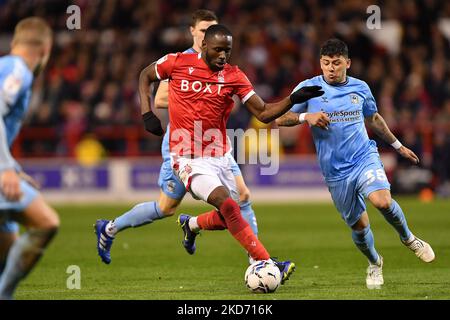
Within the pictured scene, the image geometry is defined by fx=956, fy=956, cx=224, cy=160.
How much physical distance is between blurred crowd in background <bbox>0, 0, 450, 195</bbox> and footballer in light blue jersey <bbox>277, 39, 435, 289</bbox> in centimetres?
1241

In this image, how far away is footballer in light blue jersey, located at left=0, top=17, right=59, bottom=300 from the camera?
6316 millimetres

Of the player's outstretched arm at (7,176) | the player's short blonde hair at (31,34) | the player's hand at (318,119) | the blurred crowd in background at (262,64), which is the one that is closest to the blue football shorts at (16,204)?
the player's outstretched arm at (7,176)

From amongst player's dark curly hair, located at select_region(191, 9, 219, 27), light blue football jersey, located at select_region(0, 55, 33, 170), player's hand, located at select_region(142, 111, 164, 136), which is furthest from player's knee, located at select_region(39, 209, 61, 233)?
player's dark curly hair, located at select_region(191, 9, 219, 27)

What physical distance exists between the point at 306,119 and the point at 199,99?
3.30ft

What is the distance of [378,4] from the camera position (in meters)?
24.2

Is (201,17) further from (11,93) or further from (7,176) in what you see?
(7,176)

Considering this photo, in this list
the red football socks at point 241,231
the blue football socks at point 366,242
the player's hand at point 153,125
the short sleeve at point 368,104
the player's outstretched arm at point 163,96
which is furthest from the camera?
the player's outstretched arm at point 163,96

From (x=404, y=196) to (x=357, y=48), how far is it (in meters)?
4.00

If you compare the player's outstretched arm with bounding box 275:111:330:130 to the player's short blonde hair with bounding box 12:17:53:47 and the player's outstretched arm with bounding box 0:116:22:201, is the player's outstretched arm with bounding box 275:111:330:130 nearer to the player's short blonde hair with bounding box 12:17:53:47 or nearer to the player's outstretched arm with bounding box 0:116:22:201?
the player's short blonde hair with bounding box 12:17:53:47

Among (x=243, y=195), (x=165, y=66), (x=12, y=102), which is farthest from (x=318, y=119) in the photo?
(x=12, y=102)

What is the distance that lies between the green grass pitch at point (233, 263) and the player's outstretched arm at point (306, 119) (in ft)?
4.79

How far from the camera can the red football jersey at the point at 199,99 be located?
28.8 ft

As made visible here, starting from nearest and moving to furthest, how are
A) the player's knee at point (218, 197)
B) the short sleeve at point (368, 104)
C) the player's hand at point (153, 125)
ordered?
the player's knee at point (218, 197) < the player's hand at point (153, 125) < the short sleeve at point (368, 104)

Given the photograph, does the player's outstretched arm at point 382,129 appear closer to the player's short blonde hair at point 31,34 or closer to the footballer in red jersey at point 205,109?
the footballer in red jersey at point 205,109
